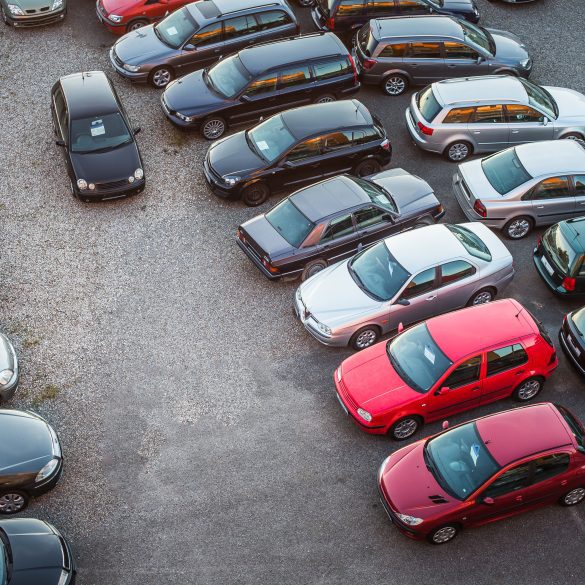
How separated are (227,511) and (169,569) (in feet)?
3.90

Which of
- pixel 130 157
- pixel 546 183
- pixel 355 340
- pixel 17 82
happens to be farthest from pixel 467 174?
pixel 17 82

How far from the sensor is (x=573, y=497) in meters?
12.1

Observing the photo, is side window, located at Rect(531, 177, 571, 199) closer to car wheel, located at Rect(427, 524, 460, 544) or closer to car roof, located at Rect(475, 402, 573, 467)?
car roof, located at Rect(475, 402, 573, 467)

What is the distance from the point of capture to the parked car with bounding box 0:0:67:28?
821 inches

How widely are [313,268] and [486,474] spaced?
5.49 meters

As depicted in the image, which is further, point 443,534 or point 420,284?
point 420,284

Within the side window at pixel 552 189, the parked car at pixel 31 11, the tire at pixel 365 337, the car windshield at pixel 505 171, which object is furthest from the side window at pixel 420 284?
the parked car at pixel 31 11

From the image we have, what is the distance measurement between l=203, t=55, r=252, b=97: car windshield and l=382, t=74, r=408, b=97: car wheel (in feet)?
12.0

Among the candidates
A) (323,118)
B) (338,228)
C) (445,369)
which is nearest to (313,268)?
(338,228)

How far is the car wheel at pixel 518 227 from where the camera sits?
54.0ft

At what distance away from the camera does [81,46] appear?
68.7ft

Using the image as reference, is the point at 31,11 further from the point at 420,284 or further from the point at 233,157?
the point at 420,284

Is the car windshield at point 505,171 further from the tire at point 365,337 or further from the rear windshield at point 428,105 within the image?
the tire at point 365,337

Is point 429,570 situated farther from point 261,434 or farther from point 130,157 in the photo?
point 130,157
